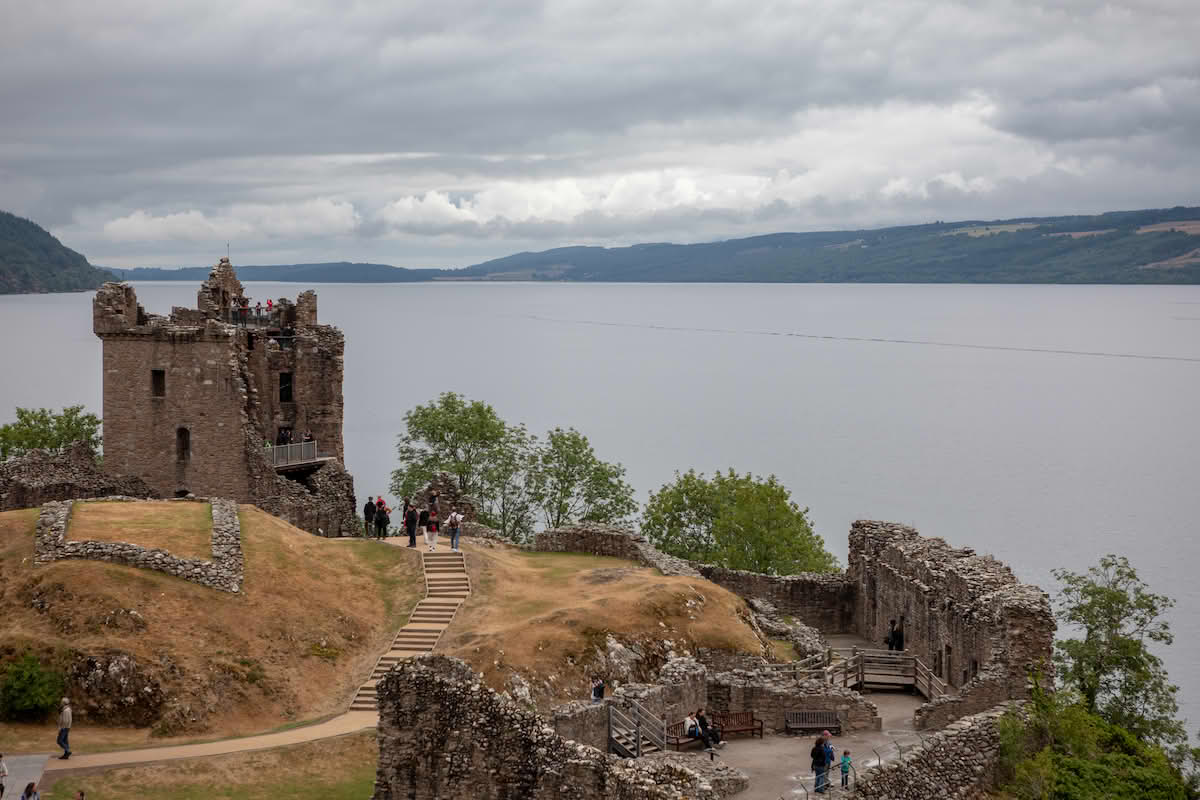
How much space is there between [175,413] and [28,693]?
28.9 metres

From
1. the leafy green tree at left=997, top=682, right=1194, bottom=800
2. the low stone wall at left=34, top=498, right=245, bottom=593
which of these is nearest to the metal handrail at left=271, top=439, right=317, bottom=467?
the low stone wall at left=34, top=498, right=245, bottom=593

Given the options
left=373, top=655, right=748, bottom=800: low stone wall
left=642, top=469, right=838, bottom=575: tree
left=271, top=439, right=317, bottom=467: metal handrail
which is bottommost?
left=642, top=469, right=838, bottom=575: tree

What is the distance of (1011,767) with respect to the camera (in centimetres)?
3209

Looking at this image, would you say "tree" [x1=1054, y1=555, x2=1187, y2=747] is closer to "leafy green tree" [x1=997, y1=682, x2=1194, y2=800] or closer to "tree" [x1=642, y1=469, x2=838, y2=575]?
Answer: "leafy green tree" [x1=997, y1=682, x2=1194, y2=800]

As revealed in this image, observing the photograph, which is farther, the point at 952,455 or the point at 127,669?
the point at 952,455

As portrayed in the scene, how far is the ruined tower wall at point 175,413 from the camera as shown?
61781 millimetres

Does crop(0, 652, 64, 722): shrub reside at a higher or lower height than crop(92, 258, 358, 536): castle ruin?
lower

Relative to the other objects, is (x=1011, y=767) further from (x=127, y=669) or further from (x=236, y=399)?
(x=236, y=399)

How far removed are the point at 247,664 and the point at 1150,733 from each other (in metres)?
25.6

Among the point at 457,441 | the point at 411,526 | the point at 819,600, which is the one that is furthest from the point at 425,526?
the point at 457,441

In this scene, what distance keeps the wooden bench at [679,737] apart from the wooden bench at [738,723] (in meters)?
1.49

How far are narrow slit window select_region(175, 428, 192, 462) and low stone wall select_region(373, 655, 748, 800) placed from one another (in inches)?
1423

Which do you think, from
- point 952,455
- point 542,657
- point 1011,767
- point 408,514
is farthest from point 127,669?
point 952,455

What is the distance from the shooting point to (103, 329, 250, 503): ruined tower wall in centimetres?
6178
